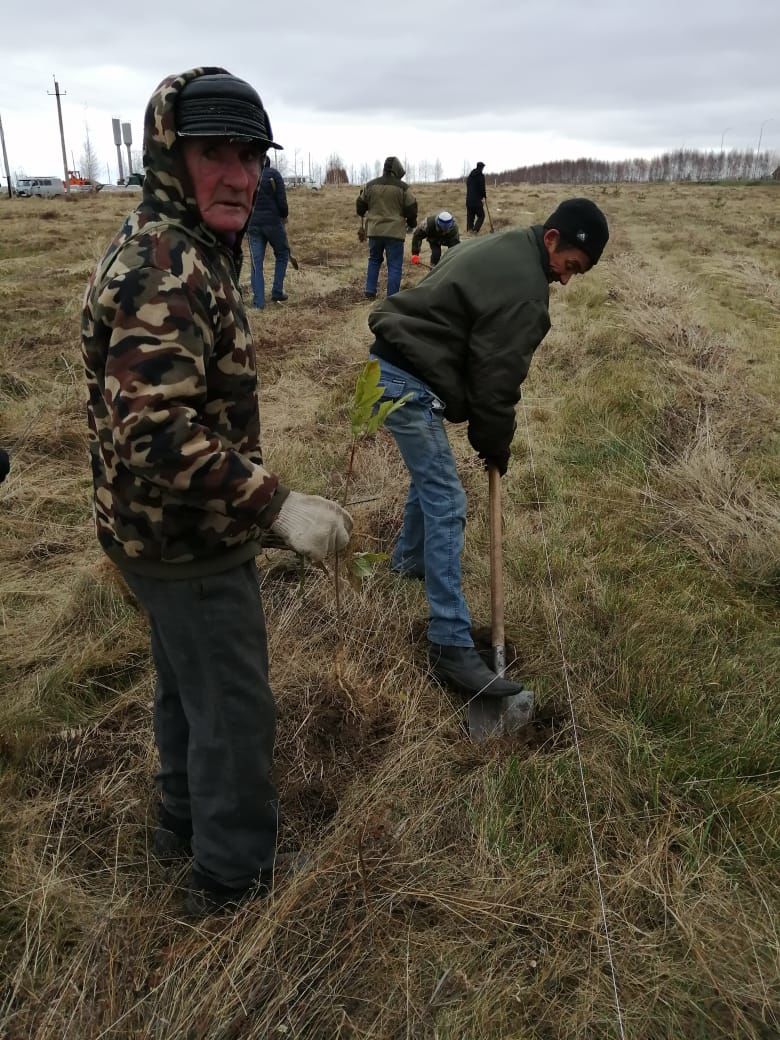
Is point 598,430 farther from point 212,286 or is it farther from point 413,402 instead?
point 212,286

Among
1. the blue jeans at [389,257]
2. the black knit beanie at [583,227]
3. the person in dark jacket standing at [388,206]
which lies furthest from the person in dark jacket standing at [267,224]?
the black knit beanie at [583,227]

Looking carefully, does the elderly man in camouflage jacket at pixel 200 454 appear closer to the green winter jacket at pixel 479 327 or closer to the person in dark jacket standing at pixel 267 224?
the green winter jacket at pixel 479 327

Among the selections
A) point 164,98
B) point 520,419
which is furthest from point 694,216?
point 164,98

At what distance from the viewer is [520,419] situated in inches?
226

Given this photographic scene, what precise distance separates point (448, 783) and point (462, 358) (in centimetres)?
156

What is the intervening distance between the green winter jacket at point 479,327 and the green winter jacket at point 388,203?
706cm

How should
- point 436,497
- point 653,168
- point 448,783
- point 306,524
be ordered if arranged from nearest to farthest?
point 306,524 < point 448,783 < point 436,497 < point 653,168

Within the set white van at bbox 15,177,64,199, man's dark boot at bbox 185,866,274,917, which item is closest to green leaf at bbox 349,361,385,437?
man's dark boot at bbox 185,866,274,917

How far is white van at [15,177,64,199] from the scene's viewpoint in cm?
4412

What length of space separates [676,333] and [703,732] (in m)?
5.88

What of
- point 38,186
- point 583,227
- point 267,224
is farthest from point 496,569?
point 38,186

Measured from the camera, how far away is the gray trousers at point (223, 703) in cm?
162

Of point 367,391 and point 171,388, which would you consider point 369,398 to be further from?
point 171,388

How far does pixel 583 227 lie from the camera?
8.62ft
